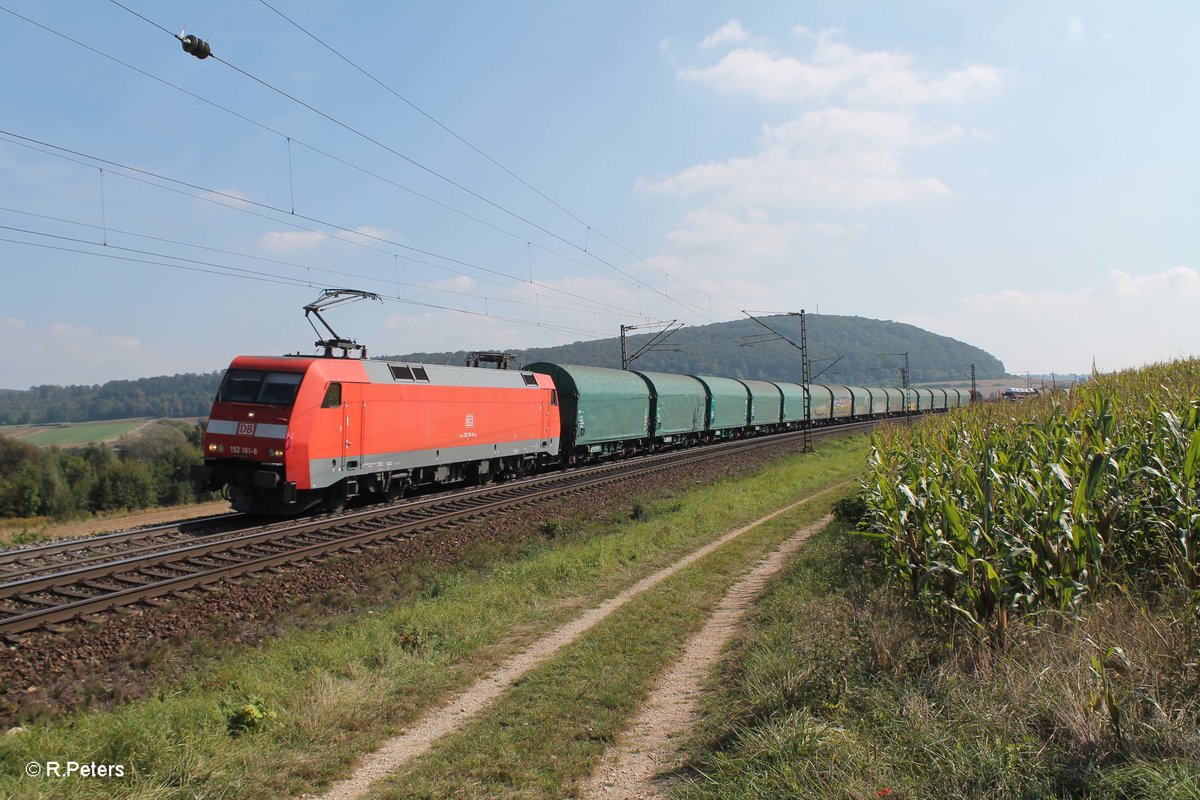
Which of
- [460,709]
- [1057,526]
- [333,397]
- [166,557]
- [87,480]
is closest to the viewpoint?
[1057,526]

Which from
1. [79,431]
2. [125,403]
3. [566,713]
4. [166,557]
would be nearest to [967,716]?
[566,713]

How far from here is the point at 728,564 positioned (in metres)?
12.4

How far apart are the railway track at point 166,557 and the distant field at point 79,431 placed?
8475cm

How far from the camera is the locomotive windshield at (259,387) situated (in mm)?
16266

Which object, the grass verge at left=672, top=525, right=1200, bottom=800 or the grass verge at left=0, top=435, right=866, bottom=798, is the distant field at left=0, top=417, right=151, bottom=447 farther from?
the grass verge at left=672, top=525, right=1200, bottom=800

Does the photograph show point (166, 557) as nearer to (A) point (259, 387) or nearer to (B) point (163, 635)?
(B) point (163, 635)

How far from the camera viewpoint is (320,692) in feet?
22.4

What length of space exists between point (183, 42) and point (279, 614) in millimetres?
8980

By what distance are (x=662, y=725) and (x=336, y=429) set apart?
12820mm

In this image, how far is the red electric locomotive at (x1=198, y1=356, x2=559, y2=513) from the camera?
16.1 meters

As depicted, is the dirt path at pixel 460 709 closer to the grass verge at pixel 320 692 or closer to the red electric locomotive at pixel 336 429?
the grass verge at pixel 320 692

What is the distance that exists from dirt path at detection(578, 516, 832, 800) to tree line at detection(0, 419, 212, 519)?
139 feet

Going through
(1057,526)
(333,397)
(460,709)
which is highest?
(333,397)

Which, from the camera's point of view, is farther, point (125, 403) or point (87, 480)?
point (125, 403)
